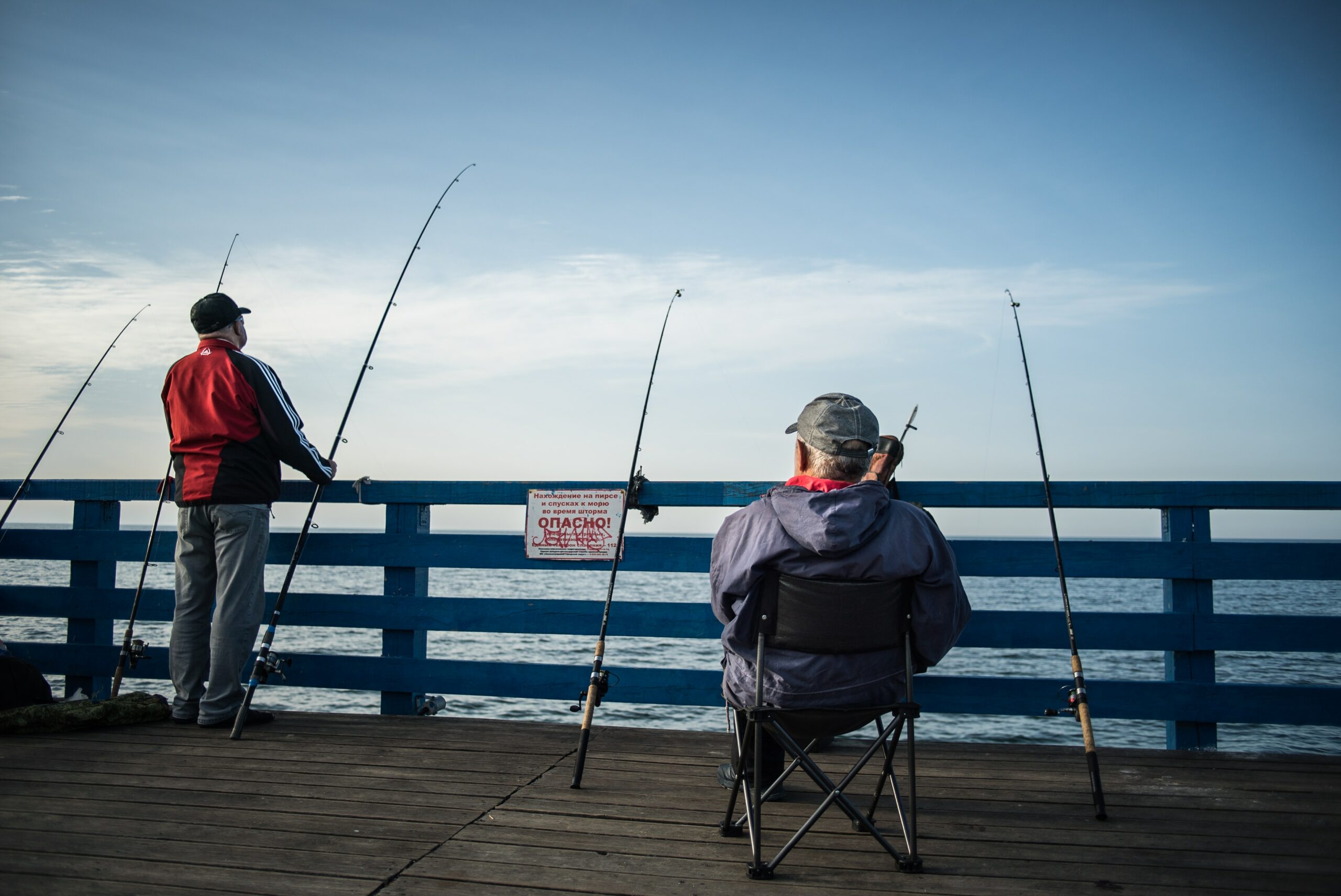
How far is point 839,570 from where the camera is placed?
206cm

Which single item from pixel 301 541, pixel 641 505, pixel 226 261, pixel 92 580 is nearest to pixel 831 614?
pixel 641 505

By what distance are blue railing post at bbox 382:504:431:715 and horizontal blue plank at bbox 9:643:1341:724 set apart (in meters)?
0.07

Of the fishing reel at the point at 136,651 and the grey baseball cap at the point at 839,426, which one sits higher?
the grey baseball cap at the point at 839,426

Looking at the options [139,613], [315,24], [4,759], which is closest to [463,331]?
[315,24]

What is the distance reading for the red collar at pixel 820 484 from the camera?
86.7 inches

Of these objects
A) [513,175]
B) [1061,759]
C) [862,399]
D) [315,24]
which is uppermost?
[315,24]

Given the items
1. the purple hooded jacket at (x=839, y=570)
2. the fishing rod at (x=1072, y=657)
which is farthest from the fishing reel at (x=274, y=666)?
the fishing rod at (x=1072, y=657)

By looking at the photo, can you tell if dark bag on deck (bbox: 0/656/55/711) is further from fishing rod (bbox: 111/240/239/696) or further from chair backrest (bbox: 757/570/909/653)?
chair backrest (bbox: 757/570/909/653)

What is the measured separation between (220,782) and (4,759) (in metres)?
0.92

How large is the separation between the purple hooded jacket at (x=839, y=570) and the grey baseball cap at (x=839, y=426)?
0.45 ft

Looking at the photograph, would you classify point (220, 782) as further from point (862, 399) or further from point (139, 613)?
point (862, 399)

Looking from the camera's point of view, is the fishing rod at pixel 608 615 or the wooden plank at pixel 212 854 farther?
the fishing rod at pixel 608 615

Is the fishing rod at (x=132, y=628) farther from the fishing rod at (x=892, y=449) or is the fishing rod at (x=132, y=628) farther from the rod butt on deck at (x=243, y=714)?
the fishing rod at (x=892, y=449)

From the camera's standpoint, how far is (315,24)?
747cm
